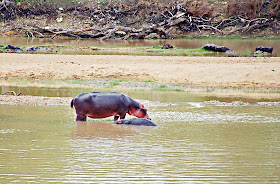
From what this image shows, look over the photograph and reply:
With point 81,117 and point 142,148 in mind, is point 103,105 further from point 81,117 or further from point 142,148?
point 142,148

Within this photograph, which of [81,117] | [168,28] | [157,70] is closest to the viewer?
[81,117]

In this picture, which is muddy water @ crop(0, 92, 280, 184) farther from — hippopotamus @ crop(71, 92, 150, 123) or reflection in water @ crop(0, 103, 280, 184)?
hippopotamus @ crop(71, 92, 150, 123)

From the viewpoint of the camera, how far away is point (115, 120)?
10.8 meters

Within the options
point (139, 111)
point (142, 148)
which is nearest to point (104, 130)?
point (139, 111)

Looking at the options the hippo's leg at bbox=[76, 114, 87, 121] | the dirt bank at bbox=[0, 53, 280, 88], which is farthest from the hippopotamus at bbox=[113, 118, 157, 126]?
the dirt bank at bbox=[0, 53, 280, 88]

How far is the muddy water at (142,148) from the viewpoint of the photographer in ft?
21.2

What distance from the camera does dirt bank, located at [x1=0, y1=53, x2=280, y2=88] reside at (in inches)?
725

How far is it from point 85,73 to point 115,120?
8.90 m

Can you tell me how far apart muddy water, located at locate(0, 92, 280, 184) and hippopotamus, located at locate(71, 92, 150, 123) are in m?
0.25

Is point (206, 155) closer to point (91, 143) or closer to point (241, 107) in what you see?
point (91, 143)

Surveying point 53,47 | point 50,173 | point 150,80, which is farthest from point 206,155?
point 53,47

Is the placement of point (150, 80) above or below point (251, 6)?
below

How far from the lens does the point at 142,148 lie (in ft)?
26.6

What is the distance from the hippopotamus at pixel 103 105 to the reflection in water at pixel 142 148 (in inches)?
10.4
